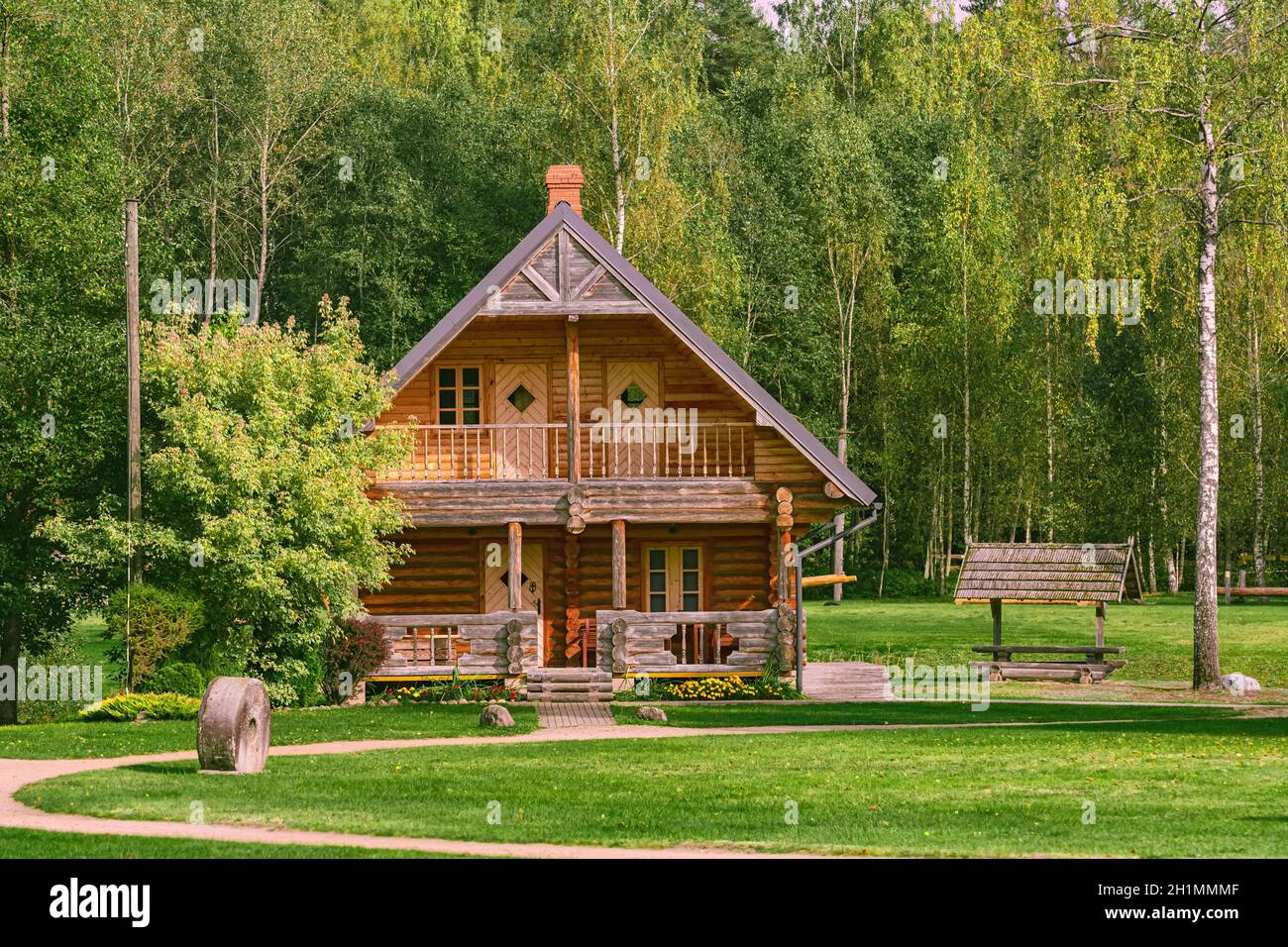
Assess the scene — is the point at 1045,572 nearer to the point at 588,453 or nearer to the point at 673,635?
the point at 673,635

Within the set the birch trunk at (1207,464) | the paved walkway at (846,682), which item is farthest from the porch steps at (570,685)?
the birch trunk at (1207,464)

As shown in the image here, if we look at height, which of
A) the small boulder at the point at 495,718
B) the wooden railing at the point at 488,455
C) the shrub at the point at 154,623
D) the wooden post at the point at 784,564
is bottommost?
the small boulder at the point at 495,718

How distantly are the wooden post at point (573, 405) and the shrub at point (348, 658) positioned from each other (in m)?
4.71

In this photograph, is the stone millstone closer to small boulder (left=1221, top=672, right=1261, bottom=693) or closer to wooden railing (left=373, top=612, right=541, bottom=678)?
wooden railing (left=373, top=612, right=541, bottom=678)

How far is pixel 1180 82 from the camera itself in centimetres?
2777

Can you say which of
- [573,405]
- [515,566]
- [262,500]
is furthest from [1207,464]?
[262,500]

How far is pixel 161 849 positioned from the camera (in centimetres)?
1314

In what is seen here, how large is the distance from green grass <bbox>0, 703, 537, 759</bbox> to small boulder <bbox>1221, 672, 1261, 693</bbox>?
1158 cm

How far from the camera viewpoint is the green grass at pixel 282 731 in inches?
832

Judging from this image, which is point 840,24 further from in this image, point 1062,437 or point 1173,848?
point 1173,848

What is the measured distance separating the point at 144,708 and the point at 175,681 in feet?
3.56

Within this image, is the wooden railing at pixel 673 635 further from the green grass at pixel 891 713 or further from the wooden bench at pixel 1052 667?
the wooden bench at pixel 1052 667

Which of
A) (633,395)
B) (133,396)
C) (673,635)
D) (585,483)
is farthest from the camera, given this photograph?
(633,395)

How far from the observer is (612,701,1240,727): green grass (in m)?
24.7
